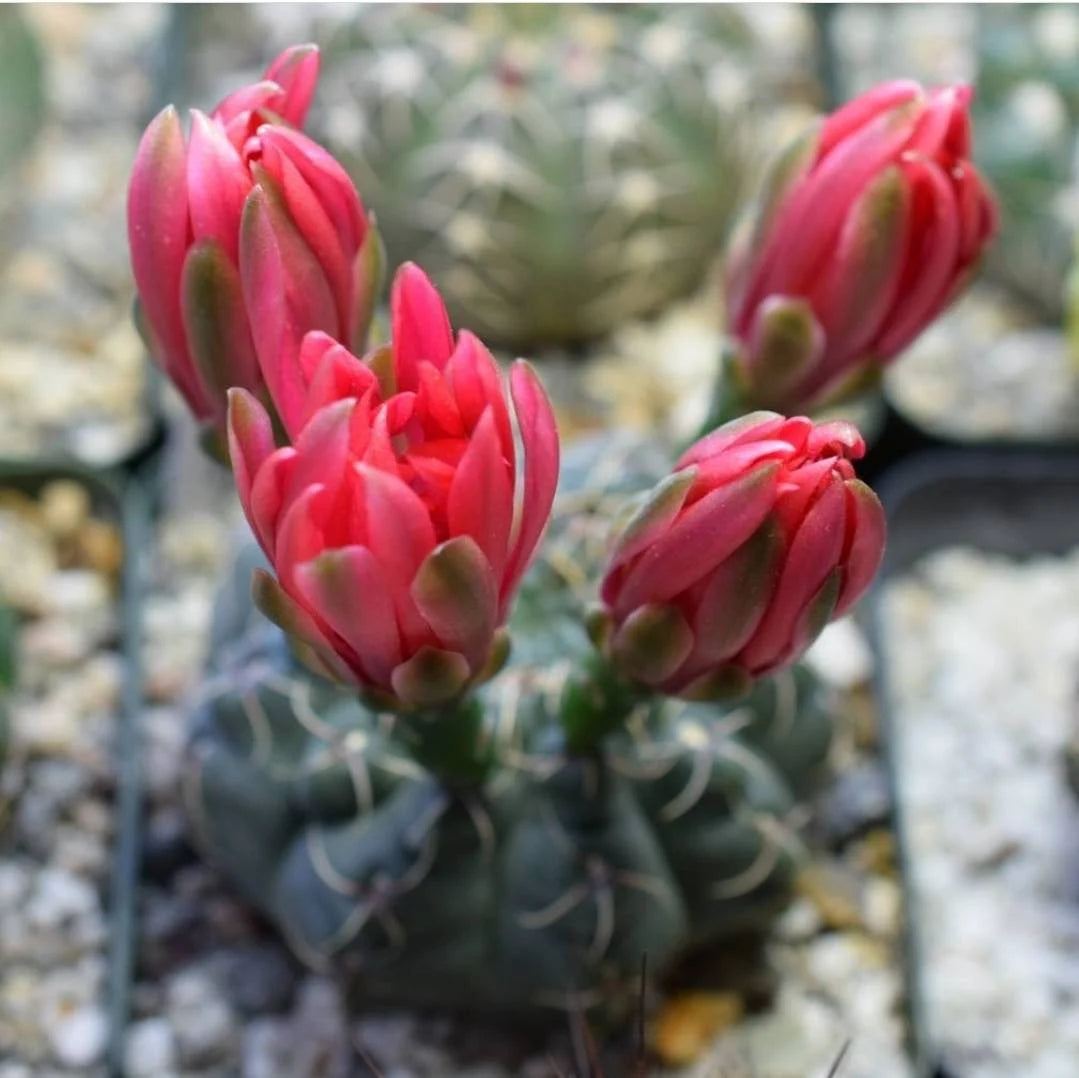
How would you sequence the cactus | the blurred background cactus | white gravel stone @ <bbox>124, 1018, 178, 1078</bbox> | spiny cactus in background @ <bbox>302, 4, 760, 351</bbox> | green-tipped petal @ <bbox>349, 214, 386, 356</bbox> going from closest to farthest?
1. green-tipped petal @ <bbox>349, 214, 386, 356</bbox>
2. the cactus
3. white gravel stone @ <bbox>124, 1018, 178, 1078</bbox>
4. spiny cactus in background @ <bbox>302, 4, 760, 351</bbox>
5. the blurred background cactus

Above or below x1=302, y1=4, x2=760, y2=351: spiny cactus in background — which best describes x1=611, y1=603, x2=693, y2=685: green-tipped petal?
above

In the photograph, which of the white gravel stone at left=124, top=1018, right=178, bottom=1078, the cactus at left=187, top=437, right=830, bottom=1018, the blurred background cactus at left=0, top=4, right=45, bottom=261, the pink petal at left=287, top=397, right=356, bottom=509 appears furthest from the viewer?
the blurred background cactus at left=0, top=4, right=45, bottom=261

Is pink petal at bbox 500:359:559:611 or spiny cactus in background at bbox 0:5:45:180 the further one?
spiny cactus in background at bbox 0:5:45:180

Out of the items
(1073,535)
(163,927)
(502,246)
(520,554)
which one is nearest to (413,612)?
(520,554)

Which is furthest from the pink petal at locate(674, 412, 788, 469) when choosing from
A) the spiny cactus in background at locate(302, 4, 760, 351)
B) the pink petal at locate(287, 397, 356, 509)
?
the spiny cactus in background at locate(302, 4, 760, 351)

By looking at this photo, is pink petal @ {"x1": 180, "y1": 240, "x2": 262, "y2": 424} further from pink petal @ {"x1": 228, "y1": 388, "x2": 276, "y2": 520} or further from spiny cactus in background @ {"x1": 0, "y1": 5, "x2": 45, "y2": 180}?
spiny cactus in background @ {"x1": 0, "y1": 5, "x2": 45, "y2": 180}

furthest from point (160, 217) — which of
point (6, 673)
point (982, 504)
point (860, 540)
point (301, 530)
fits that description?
point (982, 504)

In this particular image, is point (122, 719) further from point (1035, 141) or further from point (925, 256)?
point (1035, 141)
